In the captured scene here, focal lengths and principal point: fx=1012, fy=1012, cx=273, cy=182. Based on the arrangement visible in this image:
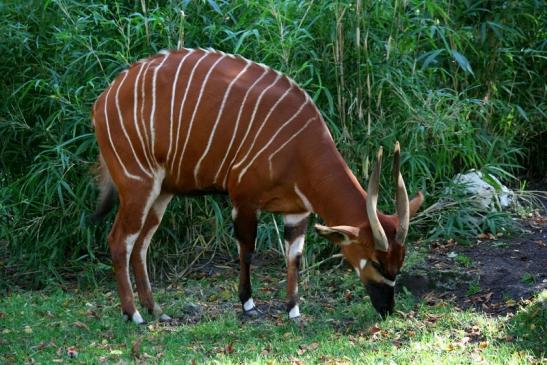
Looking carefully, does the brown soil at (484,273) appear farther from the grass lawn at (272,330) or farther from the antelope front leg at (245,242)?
the antelope front leg at (245,242)

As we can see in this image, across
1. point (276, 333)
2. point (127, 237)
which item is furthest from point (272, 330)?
point (127, 237)

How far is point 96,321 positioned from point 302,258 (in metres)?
1.54

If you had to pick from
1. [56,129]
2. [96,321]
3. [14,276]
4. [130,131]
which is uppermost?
[130,131]

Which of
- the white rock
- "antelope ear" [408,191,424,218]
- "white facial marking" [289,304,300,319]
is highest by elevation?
"antelope ear" [408,191,424,218]

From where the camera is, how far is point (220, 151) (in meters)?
6.25

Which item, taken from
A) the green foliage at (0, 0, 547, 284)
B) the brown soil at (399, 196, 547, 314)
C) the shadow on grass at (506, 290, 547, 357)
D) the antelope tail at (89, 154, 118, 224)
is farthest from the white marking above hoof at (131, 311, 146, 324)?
the shadow on grass at (506, 290, 547, 357)

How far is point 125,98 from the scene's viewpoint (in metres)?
6.36

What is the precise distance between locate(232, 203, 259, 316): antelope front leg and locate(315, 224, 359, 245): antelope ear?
0.57 metres

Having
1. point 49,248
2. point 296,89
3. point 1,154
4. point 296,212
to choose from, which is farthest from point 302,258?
point 1,154

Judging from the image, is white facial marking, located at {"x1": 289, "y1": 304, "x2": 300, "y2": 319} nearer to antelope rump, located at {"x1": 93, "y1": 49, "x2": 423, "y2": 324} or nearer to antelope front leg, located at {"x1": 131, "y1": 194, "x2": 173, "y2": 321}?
antelope rump, located at {"x1": 93, "y1": 49, "x2": 423, "y2": 324}

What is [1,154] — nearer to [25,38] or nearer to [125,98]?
[25,38]

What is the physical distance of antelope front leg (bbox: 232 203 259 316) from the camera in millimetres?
6117

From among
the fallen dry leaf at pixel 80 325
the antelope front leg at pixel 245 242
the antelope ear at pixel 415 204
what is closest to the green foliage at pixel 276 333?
the fallen dry leaf at pixel 80 325

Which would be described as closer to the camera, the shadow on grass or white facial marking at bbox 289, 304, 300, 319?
the shadow on grass
